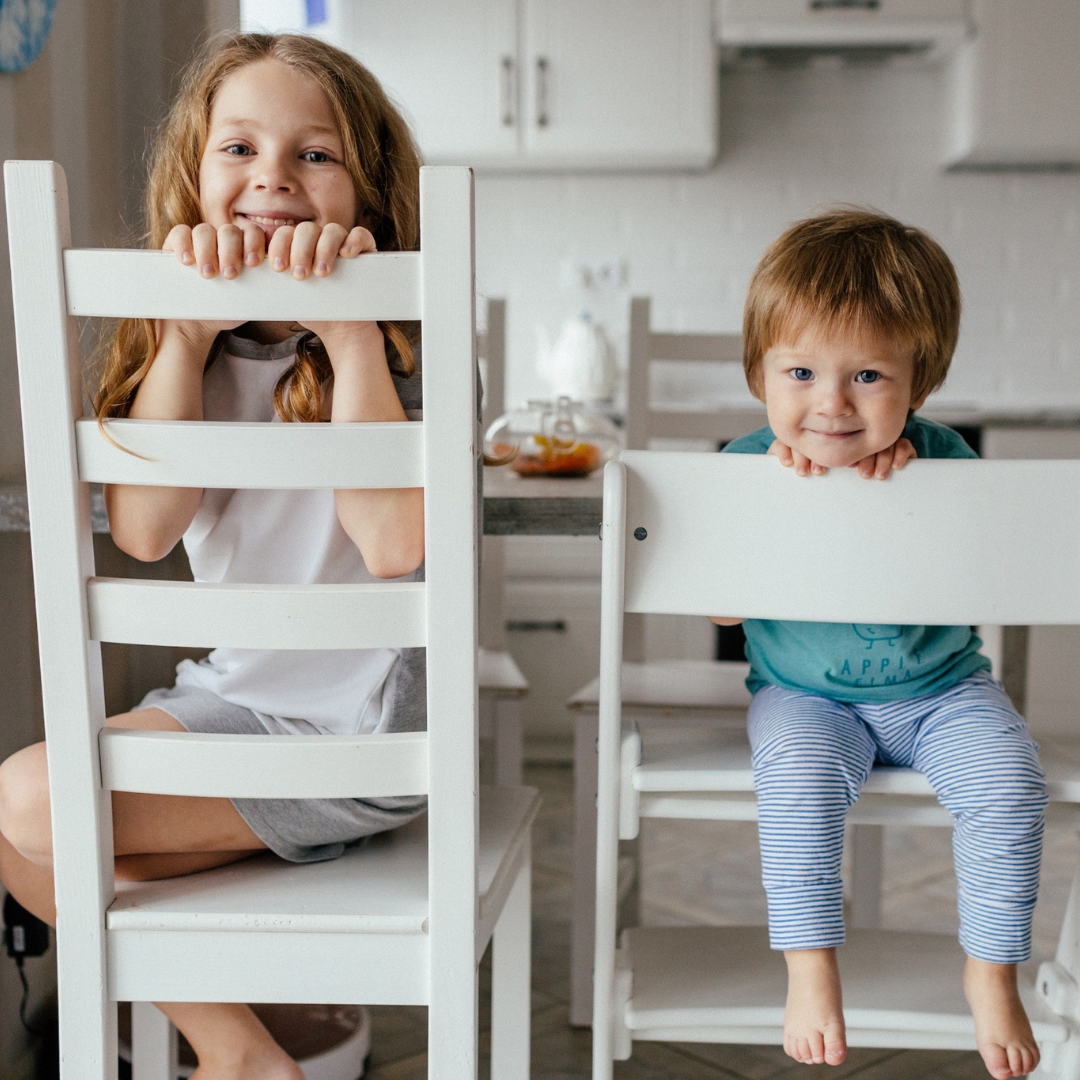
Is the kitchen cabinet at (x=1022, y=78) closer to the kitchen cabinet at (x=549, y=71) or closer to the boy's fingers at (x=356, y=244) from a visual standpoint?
the kitchen cabinet at (x=549, y=71)

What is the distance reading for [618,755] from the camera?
994mm

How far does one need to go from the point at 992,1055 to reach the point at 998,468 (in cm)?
49

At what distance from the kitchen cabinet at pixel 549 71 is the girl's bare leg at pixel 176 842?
8.04 ft

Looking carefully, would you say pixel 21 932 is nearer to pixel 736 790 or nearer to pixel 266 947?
pixel 266 947

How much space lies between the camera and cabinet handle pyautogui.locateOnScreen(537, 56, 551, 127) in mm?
3068

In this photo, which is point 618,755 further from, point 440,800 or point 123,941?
point 123,941

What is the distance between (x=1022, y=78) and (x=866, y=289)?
2.43 m

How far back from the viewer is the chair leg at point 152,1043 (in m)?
1.14

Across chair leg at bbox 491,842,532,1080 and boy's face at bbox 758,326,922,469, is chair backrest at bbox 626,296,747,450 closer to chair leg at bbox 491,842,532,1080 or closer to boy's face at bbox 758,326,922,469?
boy's face at bbox 758,326,922,469

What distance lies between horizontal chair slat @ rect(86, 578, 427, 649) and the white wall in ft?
8.86

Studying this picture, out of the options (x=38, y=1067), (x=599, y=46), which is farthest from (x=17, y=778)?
(x=599, y=46)

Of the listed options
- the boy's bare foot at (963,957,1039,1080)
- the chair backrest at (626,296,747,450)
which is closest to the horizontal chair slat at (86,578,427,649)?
the boy's bare foot at (963,957,1039,1080)

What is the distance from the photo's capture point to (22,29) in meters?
1.24

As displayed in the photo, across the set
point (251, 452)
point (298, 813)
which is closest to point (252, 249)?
point (251, 452)
